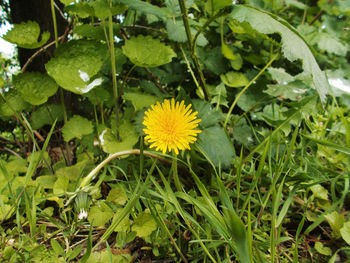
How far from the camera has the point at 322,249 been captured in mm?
667

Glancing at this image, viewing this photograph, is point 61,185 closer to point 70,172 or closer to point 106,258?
point 70,172

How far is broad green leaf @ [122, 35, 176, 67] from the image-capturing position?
81cm

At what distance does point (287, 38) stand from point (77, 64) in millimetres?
673

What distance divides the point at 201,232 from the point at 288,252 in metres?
0.25

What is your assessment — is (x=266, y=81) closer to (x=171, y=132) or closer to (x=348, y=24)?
(x=171, y=132)

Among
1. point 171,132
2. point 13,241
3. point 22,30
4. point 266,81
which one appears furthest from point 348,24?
point 13,241

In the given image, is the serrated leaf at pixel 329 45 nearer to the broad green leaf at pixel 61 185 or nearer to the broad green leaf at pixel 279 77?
the broad green leaf at pixel 279 77

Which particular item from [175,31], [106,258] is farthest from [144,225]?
[175,31]

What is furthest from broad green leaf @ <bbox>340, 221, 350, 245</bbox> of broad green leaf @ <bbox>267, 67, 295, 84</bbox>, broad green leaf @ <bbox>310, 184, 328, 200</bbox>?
broad green leaf @ <bbox>267, 67, 295, 84</bbox>

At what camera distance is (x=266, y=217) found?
74 centimetres

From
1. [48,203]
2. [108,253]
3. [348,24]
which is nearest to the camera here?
[108,253]

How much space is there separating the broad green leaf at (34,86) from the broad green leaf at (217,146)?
565 millimetres

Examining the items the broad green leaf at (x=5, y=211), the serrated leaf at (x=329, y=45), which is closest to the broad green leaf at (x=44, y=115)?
the broad green leaf at (x=5, y=211)

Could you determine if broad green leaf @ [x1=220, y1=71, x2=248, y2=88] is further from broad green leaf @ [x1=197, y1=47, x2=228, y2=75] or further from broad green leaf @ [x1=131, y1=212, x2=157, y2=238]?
broad green leaf @ [x1=131, y1=212, x2=157, y2=238]
